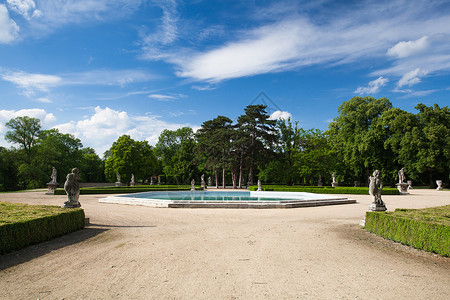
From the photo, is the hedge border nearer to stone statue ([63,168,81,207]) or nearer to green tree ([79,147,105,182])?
stone statue ([63,168,81,207])

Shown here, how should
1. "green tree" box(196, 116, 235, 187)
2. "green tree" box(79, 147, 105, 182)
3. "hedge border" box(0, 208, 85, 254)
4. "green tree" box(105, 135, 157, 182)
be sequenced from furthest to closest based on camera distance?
"green tree" box(79, 147, 105, 182) → "green tree" box(105, 135, 157, 182) → "green tree" box(196, 116, 235, 187) → "hedge border" box(0, 208, 85, 254)

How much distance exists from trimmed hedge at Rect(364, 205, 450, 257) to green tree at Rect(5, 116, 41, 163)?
50874mm

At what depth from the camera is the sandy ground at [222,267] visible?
14.4ft

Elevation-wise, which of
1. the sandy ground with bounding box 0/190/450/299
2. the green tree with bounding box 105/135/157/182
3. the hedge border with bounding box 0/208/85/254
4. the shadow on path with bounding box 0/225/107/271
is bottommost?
the shadow on path with bounding box 0/225/107/271

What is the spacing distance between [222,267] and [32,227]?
5221 millimetres

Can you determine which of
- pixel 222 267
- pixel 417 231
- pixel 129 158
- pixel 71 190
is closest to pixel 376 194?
pixel 417 231

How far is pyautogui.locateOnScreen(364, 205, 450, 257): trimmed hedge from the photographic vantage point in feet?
21.2

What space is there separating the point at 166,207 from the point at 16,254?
31.0 feet

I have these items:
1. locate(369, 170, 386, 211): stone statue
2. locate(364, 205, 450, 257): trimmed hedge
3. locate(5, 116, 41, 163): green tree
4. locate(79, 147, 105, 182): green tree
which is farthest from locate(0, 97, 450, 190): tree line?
locate(364, 205, 450, 257): trimmed hedge

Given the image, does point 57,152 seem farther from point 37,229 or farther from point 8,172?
point 37,229

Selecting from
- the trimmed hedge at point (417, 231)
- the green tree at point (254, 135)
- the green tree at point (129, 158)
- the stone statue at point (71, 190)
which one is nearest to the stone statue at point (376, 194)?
the trimmed hedge at point (417, 231)

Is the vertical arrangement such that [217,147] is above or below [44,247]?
above

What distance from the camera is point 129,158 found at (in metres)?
48.7

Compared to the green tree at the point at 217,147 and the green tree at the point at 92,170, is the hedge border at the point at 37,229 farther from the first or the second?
the green tree at the point at 92,170
